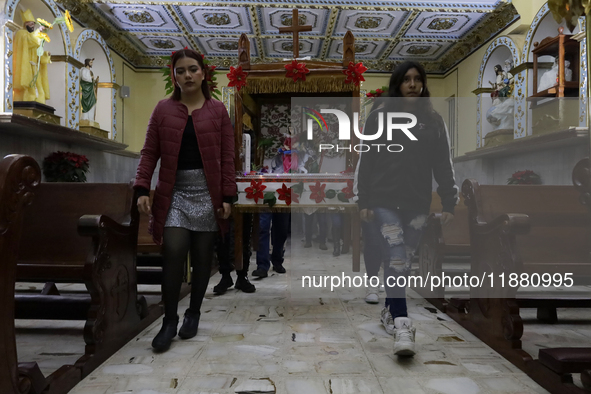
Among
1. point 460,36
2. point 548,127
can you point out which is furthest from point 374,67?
point 548,127

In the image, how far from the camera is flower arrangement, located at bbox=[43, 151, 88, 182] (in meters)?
7.28

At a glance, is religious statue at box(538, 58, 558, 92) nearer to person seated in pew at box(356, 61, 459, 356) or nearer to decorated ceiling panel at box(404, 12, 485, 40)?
decorated ceiling panel at box(404, 12, 485, 40)

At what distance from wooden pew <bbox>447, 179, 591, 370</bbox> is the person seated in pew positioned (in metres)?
0.42

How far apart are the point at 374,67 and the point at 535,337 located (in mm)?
9768

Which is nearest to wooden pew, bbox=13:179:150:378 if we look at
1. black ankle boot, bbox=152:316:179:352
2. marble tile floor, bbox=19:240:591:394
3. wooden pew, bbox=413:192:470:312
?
marble tile floor, bbox=19:240:591:394

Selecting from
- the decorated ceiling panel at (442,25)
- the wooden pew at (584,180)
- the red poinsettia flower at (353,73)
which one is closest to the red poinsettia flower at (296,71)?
the red poinsettia flower at (353,73)

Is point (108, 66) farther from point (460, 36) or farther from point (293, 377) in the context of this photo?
point (293, 377)

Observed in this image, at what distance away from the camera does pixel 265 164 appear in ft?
15.1

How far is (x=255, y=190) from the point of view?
Result: 351 centimetres

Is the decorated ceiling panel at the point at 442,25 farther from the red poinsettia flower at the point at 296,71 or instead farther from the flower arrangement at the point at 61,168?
Result: the flower arrangement at the point at 61,168

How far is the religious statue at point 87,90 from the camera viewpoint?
27.9 feet

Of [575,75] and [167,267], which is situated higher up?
[575,75]

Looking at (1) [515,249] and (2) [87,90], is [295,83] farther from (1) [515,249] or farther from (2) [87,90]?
(2) [87,90]

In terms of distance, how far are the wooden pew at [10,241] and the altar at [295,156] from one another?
6.50 ft
